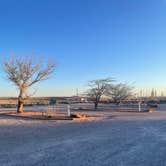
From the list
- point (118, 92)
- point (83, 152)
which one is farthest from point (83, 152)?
point (118, 92)

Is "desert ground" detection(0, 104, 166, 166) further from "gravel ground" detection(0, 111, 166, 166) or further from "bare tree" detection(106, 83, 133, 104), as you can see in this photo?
"bare tree" detection(106, 83, 133, 104)

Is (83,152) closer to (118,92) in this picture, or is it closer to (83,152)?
(83,152)

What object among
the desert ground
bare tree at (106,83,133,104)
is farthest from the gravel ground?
bare tree at (106,83,133,104)

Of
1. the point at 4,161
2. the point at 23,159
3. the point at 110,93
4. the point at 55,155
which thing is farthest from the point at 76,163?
the point at 110,93

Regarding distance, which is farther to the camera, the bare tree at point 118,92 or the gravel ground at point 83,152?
the bare tree at point 118,92

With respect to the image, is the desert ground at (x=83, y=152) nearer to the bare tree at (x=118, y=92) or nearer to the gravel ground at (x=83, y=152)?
the gravel ground at (x=83, y=152)

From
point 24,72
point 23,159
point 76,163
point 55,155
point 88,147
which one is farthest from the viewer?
point 24,72

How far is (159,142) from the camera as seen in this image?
9398 mm

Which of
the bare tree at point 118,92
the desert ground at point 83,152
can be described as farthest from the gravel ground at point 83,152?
the bare tree at point 118,92

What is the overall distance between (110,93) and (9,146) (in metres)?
33.5

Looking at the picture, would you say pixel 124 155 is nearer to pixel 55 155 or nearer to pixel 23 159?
pixel 55 155

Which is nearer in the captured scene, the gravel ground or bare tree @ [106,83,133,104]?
the gravel ground

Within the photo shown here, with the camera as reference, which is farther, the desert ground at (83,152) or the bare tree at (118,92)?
the bare tree at (118,92)

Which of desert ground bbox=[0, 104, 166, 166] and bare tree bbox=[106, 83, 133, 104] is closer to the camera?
desert ground bbox=[0, 104, 166, 166]
